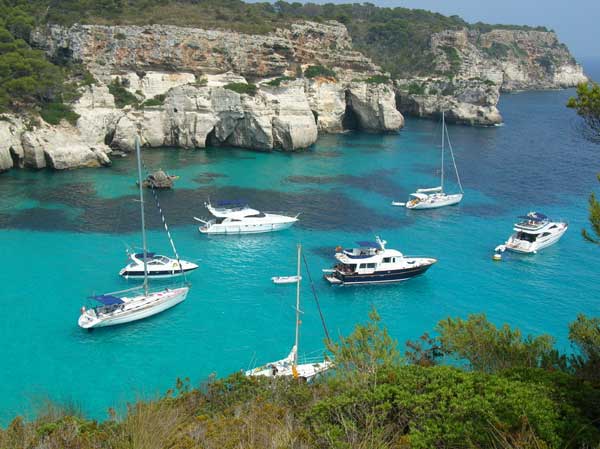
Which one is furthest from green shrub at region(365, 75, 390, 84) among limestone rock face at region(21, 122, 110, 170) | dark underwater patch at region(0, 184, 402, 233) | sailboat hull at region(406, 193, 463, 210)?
limestone rock face at region(21, 122, 110, 170)

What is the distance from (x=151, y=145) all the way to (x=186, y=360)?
41.9 metres

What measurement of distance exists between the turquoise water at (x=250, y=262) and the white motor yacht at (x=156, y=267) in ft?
2.43

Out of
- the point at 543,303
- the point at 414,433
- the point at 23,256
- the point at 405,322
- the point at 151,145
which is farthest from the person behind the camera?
the point at 151,145

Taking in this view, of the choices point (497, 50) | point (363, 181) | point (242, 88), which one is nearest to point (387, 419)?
point (363, 181)

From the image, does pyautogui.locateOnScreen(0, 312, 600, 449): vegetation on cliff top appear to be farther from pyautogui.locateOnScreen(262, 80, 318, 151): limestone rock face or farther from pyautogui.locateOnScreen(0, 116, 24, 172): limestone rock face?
pyautogui.locateOnScreen(262, 80, 318, 151): limestone rock face

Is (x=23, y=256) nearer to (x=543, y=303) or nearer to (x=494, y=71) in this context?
(x=543, y=303)

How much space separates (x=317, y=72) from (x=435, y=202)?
33.2m

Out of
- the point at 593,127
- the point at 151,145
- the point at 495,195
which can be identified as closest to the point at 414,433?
the point at 593,127

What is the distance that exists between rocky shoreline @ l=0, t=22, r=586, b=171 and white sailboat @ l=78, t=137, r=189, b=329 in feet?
91.2

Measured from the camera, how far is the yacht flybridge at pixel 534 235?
36.5 metres

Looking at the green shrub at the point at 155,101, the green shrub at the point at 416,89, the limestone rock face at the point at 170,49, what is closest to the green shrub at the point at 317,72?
the limestone rock face at the point at 170,49

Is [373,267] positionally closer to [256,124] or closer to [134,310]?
[134,310]

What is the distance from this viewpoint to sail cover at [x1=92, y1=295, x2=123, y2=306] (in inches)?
1057

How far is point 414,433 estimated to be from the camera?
36.7 feet
